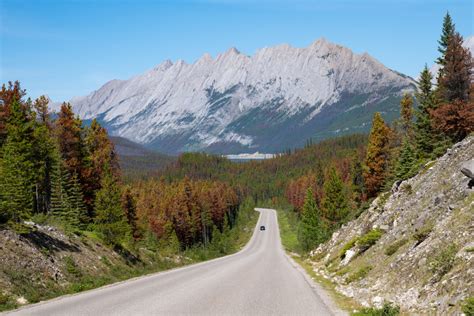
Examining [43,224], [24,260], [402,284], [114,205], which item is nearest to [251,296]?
[402,284]

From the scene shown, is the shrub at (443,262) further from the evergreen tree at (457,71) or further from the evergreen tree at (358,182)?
the evergreen tree at (358,182)

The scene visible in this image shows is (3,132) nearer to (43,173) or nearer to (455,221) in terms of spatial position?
(43,173)

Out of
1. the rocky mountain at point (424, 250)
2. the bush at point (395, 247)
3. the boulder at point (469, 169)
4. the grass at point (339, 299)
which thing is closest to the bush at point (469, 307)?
the rocky mountain at point (424, 250)

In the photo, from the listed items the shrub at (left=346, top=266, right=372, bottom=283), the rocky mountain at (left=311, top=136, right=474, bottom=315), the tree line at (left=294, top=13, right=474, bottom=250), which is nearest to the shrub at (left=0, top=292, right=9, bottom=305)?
the rocky mountain at (left=311, top=136, right=474, bottom=315)

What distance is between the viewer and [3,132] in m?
41.8

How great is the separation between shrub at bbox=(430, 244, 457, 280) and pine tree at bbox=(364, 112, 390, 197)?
4426 cm

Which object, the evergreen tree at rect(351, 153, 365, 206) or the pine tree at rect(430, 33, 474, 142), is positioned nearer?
the pine tree at rect(430, 33, 474, 142)

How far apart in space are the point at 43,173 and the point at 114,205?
13160 mm

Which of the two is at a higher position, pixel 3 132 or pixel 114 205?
pixel 3 132

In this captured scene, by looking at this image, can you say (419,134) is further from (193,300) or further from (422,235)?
(193,300)

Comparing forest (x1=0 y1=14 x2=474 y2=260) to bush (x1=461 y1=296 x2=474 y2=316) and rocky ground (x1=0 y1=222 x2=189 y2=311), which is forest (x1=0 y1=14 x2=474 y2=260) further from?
bush (x1=461 y1=296 x2=474 y2=316)

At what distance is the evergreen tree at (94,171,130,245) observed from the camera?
3309 centimetres

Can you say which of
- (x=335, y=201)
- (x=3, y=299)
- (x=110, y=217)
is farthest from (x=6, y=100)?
(x=335, y=201)

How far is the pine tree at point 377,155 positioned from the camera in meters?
57.8
